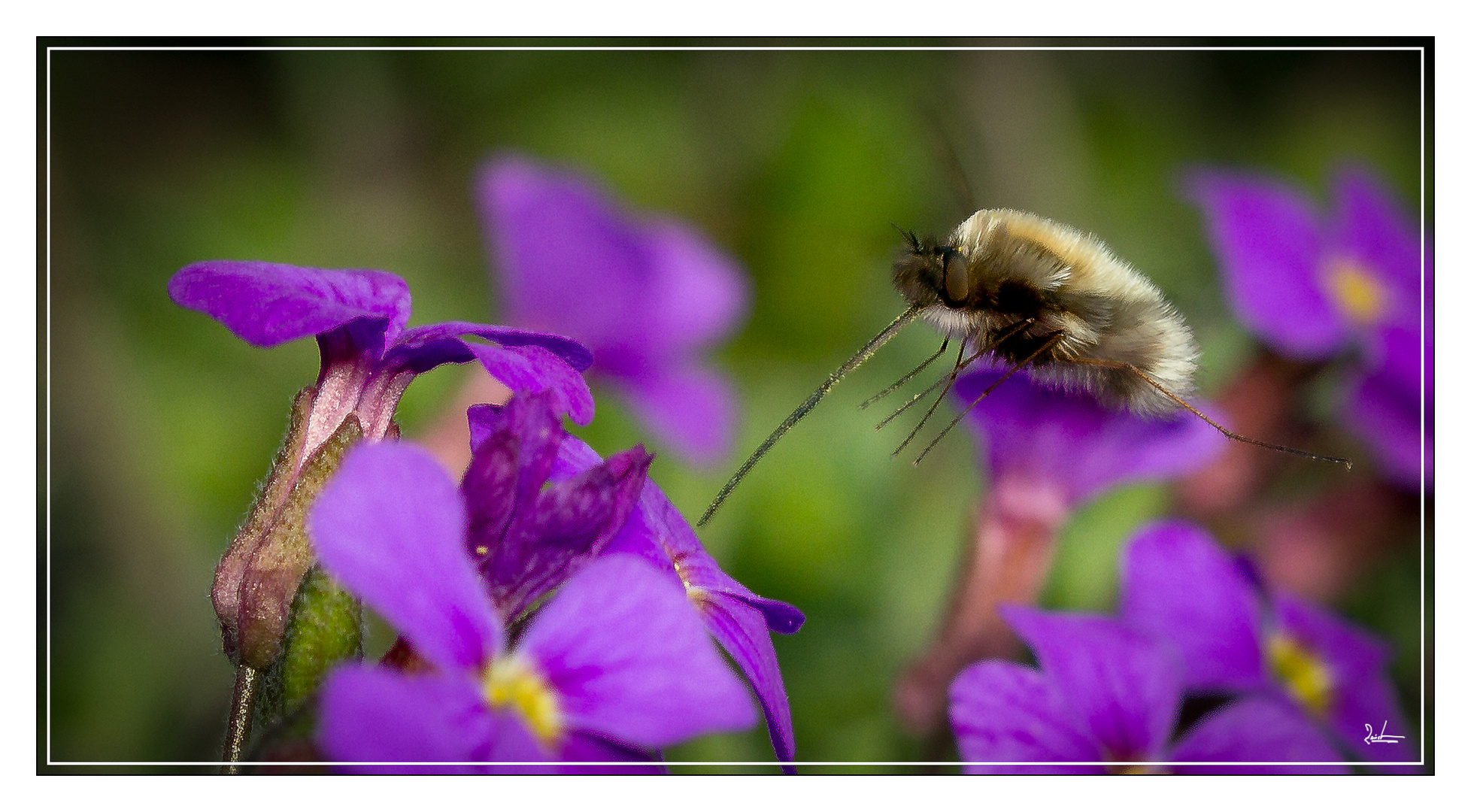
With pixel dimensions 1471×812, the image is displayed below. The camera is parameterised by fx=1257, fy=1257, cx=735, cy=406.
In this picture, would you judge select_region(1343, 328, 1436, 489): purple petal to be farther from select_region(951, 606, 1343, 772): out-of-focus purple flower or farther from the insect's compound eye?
the insect's compound eye

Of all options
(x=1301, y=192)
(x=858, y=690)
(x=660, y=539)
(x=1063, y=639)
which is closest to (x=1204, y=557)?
(x=1063, y=639)

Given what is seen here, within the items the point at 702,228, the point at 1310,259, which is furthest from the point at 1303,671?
the point at 702,228

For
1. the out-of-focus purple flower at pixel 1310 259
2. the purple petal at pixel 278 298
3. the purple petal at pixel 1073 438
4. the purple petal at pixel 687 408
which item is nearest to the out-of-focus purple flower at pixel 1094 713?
the purple petal at pixel 1073 438

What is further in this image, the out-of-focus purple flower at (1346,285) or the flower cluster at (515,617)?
the out-of-focus purple flower at (1346,285)

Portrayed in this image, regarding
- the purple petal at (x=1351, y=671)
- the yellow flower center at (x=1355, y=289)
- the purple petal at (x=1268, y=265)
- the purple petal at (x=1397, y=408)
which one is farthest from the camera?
the yellow flower center at (x=1355, y=289)

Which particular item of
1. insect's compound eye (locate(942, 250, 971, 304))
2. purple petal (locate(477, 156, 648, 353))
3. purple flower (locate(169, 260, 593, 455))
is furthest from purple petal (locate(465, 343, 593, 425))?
purple petal (locate(477, 156, 648, 353))

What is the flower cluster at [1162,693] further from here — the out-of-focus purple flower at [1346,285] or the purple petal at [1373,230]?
the purple petal at [1373,230]
